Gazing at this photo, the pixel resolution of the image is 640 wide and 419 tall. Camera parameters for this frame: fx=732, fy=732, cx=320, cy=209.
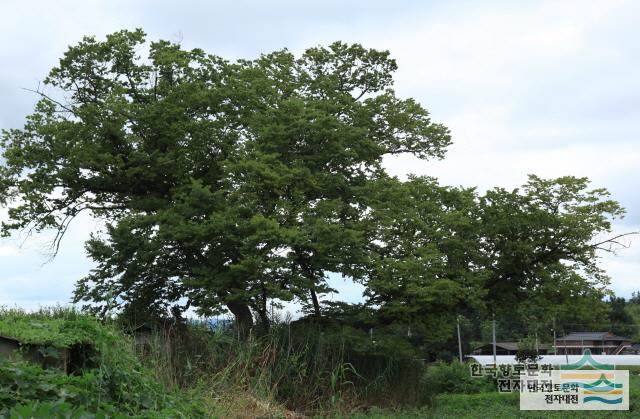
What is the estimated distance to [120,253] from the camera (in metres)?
17.3

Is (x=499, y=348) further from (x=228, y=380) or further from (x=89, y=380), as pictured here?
(x=89, y=380)

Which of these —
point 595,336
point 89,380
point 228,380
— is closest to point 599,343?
point 595,336

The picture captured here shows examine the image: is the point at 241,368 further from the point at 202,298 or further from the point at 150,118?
the point at 150,118

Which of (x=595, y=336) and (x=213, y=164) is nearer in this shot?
(x=213, y=164)

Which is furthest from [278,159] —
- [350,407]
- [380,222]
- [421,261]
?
[350,407]

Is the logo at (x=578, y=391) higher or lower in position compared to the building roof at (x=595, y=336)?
lower

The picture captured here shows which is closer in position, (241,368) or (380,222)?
(241,368)

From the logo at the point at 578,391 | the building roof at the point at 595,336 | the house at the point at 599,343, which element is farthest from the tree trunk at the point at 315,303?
the house at the point at 599,343

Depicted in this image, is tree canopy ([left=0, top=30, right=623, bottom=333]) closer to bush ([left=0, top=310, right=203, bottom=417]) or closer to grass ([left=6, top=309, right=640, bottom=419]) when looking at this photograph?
grass ([left=6, top=309, right=640, bottom=419])

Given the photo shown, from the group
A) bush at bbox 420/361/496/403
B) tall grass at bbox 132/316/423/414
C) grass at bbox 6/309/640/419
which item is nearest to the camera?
grass at bbox 6/309/640/419

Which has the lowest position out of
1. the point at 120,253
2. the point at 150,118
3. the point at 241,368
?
the point at 241,368

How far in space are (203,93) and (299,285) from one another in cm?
545

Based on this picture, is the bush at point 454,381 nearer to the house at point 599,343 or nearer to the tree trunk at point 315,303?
the tree trunk at point 315,303

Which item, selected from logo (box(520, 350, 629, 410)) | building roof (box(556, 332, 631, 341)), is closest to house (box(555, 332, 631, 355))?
building roof (box(556, 332, 631, 341))
